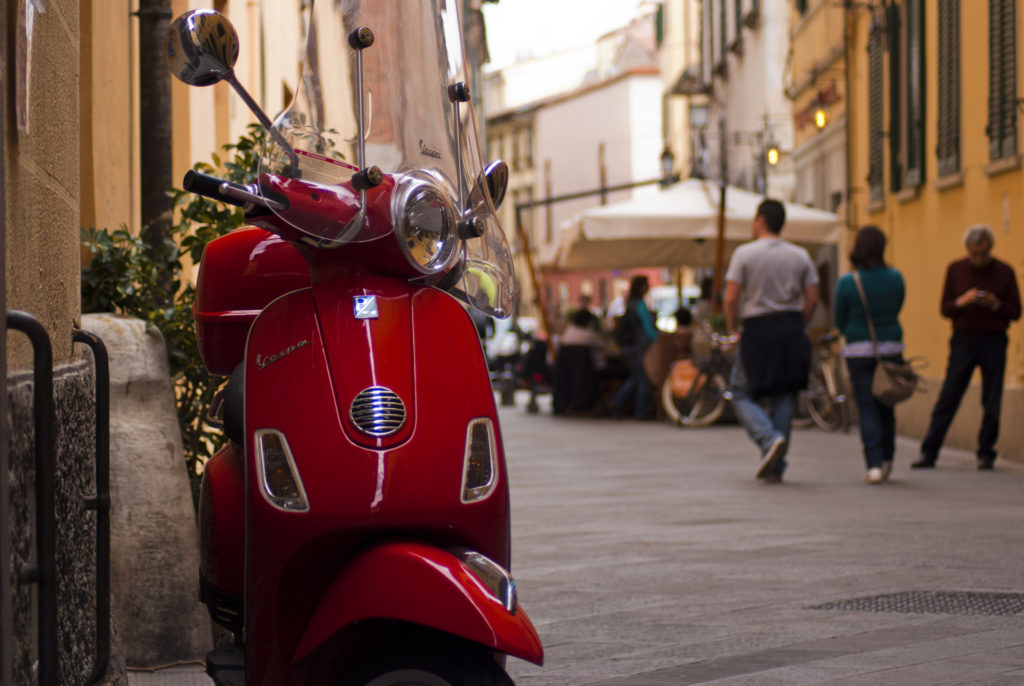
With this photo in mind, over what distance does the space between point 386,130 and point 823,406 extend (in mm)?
12972

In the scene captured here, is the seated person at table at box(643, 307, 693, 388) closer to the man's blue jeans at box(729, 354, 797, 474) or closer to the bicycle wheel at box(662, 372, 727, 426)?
the bicycle wheel at box(662, 372, 727, 426)

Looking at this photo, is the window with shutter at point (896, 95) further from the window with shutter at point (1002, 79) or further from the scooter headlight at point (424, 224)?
the scooter headlight at point (424, 224)

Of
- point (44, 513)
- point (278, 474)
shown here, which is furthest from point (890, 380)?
point (44, 513)

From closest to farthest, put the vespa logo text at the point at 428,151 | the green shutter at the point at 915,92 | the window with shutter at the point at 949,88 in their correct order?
1. the vespa logo text at the point at 428,151
2. the window with shutter at the point at 949,88
3. the green shutter at the point at 915,92

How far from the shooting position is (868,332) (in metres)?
10.2

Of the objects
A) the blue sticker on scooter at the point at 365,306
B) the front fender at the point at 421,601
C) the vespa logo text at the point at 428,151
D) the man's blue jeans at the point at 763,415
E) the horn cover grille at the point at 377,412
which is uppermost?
the vespa logo text at the point at 428,151

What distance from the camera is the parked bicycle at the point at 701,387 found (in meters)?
16.3

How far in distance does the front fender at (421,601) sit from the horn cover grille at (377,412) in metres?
0.25

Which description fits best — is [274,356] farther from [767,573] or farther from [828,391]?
[828,391]

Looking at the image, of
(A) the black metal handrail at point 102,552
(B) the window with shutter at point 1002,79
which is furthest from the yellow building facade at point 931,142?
(A) the black metal handrail at point 102,552

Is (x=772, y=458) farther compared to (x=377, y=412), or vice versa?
(x=772, y=458)

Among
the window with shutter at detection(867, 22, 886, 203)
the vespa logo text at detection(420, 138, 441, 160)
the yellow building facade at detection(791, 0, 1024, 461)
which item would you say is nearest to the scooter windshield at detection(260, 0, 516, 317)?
the vespa logo text at detection(420, 138, 441, 160)

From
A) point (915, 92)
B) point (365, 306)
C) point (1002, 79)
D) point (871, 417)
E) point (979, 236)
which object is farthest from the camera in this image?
point (915, 92)

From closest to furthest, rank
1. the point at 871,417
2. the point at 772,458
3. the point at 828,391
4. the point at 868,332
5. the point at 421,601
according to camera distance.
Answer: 1. the point at 421,601
2. the point at 772,458
3. the point at 871,417
4. the point at 868,332
5. the point at 828,391
